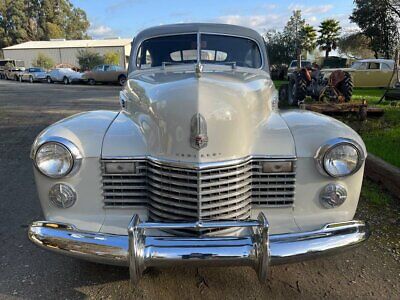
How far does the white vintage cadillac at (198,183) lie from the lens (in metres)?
2.23

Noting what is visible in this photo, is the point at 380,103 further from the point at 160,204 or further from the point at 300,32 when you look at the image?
the point at 300,32

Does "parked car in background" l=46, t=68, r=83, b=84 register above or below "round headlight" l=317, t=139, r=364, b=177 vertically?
below

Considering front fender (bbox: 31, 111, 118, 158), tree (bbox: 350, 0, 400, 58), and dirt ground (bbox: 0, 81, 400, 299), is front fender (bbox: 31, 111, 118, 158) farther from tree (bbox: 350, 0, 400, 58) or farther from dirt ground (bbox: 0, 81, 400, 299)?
tree (bbox: 350, 0, 400, 58)

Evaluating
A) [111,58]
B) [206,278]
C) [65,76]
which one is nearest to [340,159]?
[206,278]

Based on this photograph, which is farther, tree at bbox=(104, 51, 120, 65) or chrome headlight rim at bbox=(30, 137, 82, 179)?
tree at bbox=(104, 51, 120, 65)

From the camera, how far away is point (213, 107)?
245cm

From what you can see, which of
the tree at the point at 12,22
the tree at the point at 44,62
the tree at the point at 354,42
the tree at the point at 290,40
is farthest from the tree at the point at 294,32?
the tree at the point at 12,22

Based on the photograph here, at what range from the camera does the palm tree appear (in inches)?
1560

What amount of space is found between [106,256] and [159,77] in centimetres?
160

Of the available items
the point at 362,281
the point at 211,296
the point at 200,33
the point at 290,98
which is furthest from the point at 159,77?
the point at 290,98

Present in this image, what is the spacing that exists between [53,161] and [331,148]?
5.99 feet

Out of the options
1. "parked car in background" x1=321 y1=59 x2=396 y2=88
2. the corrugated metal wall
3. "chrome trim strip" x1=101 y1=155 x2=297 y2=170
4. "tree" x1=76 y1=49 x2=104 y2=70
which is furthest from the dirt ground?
the corrugated metal wall

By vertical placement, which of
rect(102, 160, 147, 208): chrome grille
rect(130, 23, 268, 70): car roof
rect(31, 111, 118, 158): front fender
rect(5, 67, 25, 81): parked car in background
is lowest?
rect(5, 67, 25, 81): parked car in background

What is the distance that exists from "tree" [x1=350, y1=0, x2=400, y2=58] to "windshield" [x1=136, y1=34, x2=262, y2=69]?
30.2 metres
